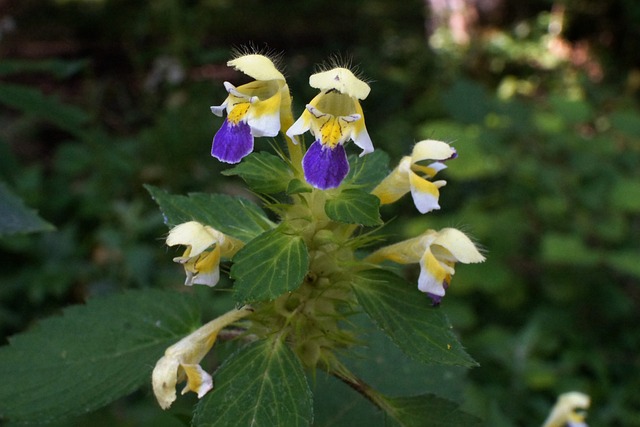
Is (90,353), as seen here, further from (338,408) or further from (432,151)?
(432,151)

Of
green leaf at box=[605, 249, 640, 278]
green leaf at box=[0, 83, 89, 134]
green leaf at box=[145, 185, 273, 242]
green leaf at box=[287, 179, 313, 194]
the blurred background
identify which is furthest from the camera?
green leaf at box=[605, 249, 640, 278]

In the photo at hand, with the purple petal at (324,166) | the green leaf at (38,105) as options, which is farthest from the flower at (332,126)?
the green leaf at (38,105)

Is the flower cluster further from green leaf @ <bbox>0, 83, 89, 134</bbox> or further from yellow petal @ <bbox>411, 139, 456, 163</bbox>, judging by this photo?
green leaf @ <bbox>0, 83, 89, 134</bbox>

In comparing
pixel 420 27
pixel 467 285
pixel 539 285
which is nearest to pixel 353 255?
pixel 467 285

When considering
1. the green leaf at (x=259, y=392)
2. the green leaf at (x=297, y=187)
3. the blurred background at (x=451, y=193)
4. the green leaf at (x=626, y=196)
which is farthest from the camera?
the green leaf at (x=626, y=196)

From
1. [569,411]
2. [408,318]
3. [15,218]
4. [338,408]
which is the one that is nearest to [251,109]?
[408,318]

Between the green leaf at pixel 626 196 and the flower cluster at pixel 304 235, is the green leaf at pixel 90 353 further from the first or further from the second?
the green leaf at pixel 626 196

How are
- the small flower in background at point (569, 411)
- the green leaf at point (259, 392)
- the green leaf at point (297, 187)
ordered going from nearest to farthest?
the green leaf at point (259, 392) < the green leaf at point (297, 187) < the small flower in background at point (569, 411)

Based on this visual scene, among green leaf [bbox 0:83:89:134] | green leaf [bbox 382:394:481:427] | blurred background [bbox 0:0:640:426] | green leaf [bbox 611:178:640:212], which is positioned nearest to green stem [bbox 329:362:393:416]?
green leaf [bbox 382:394:481:427]
